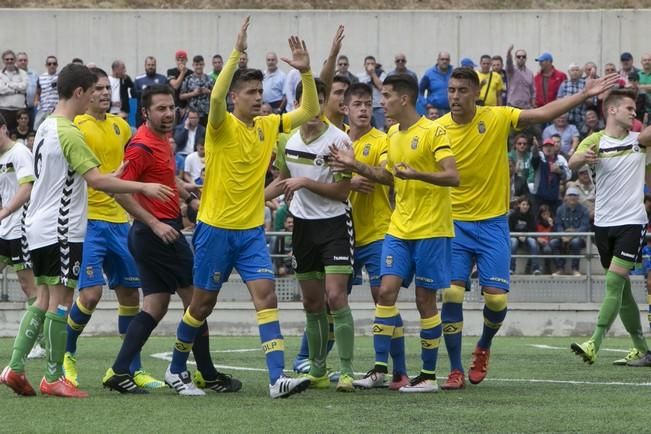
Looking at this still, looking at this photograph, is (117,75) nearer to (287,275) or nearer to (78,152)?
(287,275)

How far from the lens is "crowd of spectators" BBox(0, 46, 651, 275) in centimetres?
2095

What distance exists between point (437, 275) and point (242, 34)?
2.51 meters

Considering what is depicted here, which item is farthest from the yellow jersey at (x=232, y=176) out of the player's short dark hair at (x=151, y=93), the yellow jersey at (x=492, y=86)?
the yellow jersey at (x=492, y=86)

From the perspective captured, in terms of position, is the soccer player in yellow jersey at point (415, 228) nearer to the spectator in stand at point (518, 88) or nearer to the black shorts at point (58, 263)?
the black shorts at point (58, 263)

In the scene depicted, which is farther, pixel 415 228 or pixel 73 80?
pixel 415 228

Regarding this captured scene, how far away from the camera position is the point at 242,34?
9.57 metres

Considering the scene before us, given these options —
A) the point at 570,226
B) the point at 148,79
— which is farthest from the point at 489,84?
the point at 148,79

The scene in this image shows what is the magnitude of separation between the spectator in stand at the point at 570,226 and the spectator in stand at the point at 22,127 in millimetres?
9407

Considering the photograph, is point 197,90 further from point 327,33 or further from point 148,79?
point 327,33

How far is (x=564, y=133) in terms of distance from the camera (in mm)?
23078

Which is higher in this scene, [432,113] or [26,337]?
[432,113]

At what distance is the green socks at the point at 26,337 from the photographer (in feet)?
32.6

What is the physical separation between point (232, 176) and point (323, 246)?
117cm

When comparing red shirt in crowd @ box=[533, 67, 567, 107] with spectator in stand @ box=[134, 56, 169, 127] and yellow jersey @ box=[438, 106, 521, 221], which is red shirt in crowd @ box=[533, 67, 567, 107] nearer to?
spectator in stand @ box=[134, 56, 169, 127]
